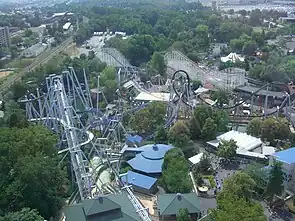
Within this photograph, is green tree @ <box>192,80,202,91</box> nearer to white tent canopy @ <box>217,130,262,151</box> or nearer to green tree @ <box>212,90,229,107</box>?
green tree @ <box>212,90,229,107</box>

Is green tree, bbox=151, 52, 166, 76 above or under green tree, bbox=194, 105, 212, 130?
under

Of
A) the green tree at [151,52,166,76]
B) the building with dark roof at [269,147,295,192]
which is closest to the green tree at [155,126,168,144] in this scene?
the building with dark roof at [269,147,295,192]

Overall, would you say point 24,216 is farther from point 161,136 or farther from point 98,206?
point 161,136

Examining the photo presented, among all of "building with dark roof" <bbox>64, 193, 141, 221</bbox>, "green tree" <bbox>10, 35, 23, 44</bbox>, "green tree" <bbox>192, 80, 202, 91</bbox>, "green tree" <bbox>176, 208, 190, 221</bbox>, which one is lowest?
"green tree" <bbox>192, 80, 202, 91</bbox>

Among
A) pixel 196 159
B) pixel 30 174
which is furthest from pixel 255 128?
A: pixel 30 174

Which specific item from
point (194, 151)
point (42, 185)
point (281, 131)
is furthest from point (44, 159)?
point (281, 131)

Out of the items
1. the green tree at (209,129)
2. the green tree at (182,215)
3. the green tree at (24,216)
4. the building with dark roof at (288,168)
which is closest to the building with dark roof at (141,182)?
the green tree at (182,215)

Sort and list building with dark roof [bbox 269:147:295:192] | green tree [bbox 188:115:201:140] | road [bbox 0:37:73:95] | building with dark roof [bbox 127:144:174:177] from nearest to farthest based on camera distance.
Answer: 1. building with dark roof [bbox 269:147:295:192]
2. building with dark roof [bbox 127:144:174:177]
3. green tree [bbox 188:115:201:140]
4. road [bbox 0:37:73:95]
